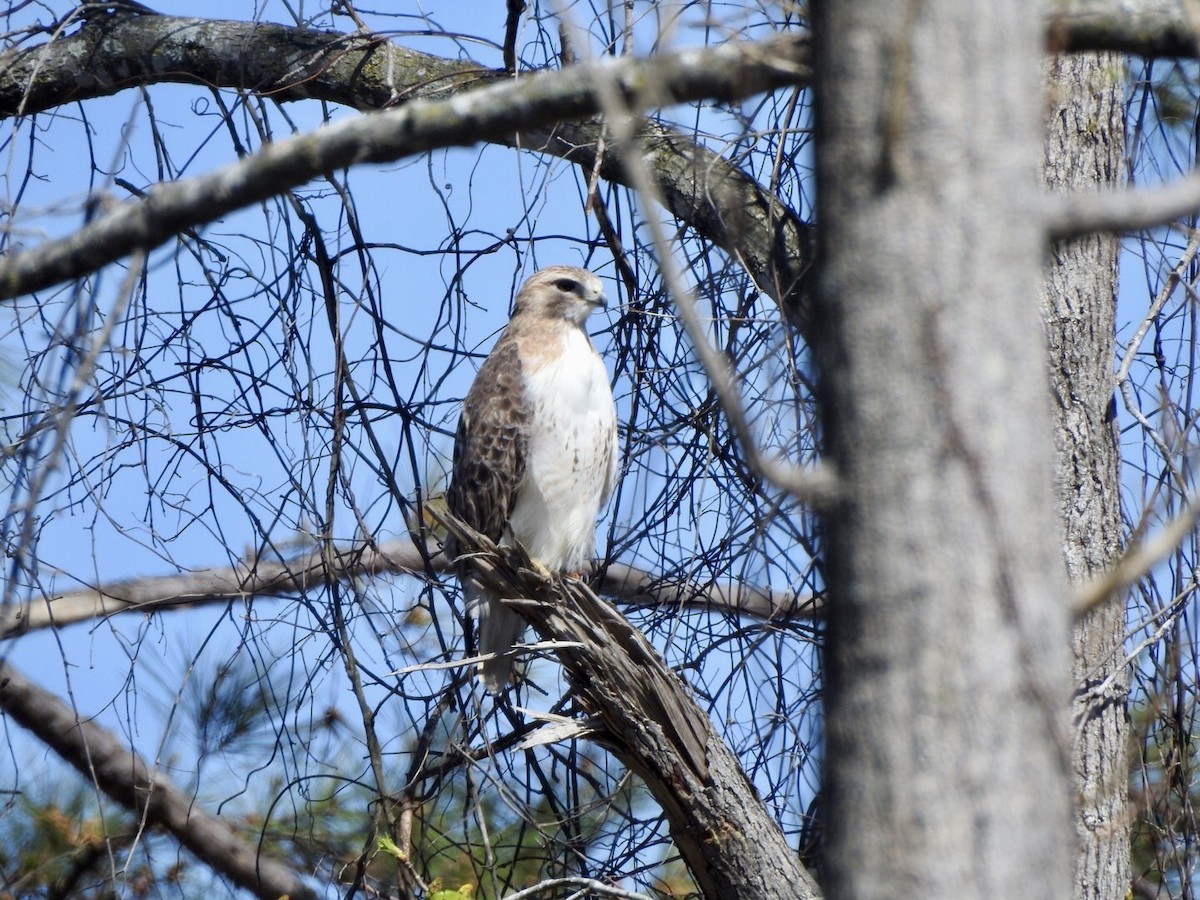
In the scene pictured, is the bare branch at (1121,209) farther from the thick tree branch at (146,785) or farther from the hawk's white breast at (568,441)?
the thick tree branch at (146,785)

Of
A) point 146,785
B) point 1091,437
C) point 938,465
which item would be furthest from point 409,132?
point 146,785

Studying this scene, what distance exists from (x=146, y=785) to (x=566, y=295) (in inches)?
93.5

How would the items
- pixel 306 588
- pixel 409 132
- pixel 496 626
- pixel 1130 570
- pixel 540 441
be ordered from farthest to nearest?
pixel 540 441 < pixel 496 626 < pixel 306 588 < pixel 409 132 < pixel 1130 570

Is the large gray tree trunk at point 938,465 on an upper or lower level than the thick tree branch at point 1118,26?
lower

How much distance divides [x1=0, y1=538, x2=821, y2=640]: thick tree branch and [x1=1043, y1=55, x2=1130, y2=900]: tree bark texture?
78cm

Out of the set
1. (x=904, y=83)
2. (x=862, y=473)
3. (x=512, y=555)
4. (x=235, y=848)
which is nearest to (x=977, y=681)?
(x=862, y=473)

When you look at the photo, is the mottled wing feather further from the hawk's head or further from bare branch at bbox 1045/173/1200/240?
bare branch at bbox 1045/173/1200/240

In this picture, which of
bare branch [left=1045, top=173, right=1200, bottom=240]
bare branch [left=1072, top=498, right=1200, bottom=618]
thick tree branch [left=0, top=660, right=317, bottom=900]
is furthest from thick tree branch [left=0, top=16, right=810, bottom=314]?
thick tree branch [left=0, top=660, right=317, bottom=900]

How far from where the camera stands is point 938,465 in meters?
1.24

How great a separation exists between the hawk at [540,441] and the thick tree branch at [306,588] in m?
0.24

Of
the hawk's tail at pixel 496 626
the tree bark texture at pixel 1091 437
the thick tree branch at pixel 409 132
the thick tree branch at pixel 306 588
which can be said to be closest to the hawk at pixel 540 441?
the hawk's tail at pixel 496 626

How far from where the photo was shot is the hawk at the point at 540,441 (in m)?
4.60

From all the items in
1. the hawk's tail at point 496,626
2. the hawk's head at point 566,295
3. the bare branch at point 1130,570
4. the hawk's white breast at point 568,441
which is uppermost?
the hawk's head at point 566,295

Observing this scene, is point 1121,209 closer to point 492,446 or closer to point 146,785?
point 492,446
